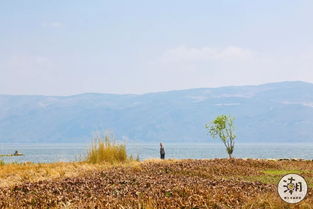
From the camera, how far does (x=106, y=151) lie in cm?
2712

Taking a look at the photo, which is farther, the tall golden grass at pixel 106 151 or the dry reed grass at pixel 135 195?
the tall golden grass at pixel 106 151

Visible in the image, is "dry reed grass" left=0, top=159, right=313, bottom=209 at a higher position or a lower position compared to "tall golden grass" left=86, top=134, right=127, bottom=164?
lower

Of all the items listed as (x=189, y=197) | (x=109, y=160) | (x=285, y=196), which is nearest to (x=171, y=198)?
(x=189, y=197)

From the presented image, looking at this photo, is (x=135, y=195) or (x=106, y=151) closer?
(x=135, y=195)

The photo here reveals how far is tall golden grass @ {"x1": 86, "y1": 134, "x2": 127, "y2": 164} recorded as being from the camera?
88.5 ft

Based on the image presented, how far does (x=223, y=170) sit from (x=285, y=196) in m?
14.4

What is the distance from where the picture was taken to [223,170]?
78.0ft

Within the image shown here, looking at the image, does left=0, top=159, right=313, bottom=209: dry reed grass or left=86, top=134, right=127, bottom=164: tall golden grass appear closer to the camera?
left=0, top=159, right=313, bottom=209: dry reed grass

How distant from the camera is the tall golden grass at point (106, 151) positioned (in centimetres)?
2698

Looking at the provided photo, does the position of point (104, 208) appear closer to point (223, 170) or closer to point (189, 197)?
point (189, 197)

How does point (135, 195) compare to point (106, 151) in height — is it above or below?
below

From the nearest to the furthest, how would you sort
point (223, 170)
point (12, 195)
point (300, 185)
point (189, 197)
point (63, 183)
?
point (300, 185) < point (189, 197) < point (12, 195) < point (63, 183) < point (223, 170)

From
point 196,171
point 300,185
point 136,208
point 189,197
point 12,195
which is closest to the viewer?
point 300,185

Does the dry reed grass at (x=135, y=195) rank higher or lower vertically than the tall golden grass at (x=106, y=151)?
lower
